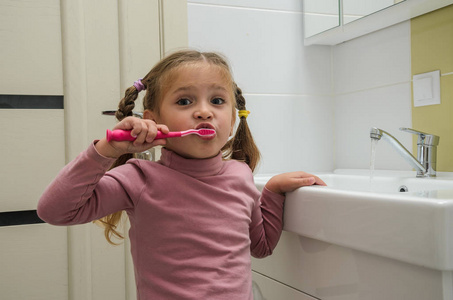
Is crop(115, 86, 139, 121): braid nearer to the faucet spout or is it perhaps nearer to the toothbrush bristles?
the toothbrush bristles

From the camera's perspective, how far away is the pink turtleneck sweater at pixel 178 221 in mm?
756

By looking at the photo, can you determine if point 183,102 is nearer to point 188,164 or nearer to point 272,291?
point 188,164

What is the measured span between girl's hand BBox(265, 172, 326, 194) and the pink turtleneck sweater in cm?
11

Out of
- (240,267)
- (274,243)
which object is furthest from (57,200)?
(274,243)

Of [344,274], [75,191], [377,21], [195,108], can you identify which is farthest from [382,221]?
[377,21]

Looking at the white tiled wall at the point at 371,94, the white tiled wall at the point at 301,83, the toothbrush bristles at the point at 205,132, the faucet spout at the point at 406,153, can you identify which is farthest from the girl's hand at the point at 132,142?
the white tiled wall at the point at 371,94

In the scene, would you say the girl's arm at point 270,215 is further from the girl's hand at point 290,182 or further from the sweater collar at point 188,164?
the sweater collar at point 188,164

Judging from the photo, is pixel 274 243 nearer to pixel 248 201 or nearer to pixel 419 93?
pixel 248 201

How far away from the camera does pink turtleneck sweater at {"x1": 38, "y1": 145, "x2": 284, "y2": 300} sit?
2.48 feet

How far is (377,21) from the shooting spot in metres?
1.29

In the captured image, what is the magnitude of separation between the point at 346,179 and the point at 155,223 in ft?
2.48

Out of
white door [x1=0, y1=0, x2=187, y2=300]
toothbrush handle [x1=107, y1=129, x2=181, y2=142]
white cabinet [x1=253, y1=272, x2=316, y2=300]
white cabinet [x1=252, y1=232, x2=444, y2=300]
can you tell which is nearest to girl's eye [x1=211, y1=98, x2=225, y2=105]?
toothbrush handle [x1=107, y1=129, x2=181, y2=142]

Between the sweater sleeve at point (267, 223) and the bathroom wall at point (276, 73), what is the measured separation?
548 millimetres

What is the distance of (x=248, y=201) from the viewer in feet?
2.89
